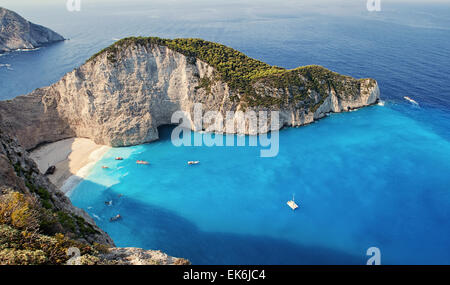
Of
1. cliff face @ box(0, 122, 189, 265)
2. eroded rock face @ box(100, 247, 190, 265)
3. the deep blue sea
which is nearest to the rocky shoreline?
the deep blue sea

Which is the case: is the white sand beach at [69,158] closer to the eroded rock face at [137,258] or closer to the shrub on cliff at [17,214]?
the shrub on cliff at [17,214]

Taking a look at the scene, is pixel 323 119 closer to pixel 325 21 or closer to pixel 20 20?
pixel 20 20

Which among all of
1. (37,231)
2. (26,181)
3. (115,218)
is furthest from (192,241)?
(37,231)

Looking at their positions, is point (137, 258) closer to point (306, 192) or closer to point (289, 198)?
point (289, 198)

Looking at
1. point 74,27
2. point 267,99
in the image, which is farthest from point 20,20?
point 267,99

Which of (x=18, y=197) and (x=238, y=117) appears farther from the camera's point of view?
(x=238, y=117)

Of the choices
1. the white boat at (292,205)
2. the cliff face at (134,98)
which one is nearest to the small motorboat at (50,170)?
the cliff face at (134,98)
